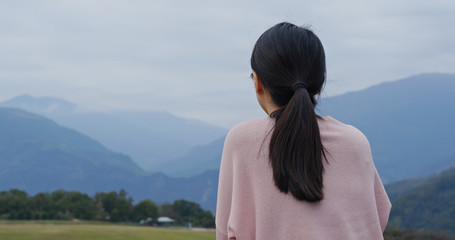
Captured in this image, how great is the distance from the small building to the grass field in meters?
8.86

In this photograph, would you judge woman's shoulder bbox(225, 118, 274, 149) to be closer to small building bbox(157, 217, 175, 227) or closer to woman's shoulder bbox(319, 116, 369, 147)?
woman's shoulder bbox(319, 116, 369, 147)

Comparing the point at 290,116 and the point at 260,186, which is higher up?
the point at 290,116

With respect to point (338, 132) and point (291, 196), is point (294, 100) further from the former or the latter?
point (291, 196)

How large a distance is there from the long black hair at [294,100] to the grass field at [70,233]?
107ft

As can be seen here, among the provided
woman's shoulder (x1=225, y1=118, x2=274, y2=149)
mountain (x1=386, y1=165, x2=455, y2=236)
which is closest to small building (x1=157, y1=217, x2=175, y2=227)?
mountain (x1=386, y1=165, x2=455, y2=236)

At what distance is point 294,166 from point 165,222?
54.0 metres

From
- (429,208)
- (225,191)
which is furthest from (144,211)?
(429,208)

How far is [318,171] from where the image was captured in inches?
72.3

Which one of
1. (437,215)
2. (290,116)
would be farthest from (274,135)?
(437,215)

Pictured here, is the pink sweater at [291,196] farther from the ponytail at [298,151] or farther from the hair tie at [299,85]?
the hair tie at [299,85]

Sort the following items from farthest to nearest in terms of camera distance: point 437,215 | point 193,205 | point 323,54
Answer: point 437,215 < point 193,205 < point 323,54

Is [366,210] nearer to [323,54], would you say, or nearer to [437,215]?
[323,54]

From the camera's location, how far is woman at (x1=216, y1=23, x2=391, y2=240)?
1.83 m

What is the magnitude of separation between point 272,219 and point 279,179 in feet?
0.47
